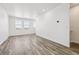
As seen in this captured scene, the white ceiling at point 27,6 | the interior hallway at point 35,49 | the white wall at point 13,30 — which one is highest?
the white ceiling at point 27,6

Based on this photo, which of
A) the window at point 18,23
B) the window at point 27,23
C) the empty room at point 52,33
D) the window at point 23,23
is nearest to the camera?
the empty room at point 52,33

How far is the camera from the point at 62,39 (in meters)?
4.34

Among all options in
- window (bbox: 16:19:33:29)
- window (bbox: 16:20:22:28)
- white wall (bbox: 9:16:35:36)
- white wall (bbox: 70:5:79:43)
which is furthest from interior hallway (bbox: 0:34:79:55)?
window (bbox: 16:19:33:29)

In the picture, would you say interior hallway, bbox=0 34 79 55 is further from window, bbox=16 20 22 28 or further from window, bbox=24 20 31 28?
window, bbox=24 20 31 28

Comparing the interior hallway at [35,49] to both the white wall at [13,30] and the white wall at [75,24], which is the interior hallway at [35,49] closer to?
the white wall at [75,24]

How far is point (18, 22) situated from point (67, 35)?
7431mm

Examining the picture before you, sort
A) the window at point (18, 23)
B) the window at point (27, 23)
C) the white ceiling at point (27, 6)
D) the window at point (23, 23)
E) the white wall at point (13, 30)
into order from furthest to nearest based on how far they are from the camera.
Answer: the window at point (27, 23) → the window at point (23, 23) → the window at point (18, 23) → the white wall at point (13, 30) → the white ceiling at point (27, 6)

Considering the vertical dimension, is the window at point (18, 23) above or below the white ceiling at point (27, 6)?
below

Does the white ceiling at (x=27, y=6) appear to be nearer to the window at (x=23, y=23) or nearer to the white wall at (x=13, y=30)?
the white wall at (x=13, y=30)

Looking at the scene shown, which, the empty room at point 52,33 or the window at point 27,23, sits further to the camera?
the window at point 27,23

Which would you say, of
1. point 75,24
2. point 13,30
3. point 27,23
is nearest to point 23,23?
point 27,23

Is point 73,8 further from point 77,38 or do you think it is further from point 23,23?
point 23,23

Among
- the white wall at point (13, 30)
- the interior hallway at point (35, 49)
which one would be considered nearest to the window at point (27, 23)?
the white wall at point (13, 30)
